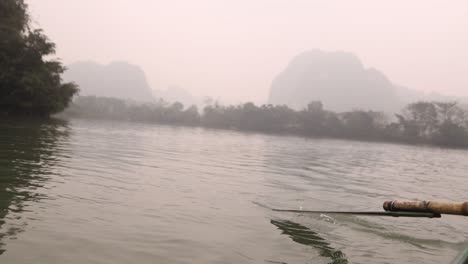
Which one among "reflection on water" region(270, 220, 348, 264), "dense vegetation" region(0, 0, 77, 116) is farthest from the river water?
"dense vegetation" region(0, 0, 77, 116)

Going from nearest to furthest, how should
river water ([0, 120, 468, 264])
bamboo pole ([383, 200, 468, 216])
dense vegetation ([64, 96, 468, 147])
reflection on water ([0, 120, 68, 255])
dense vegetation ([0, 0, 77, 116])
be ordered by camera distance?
bamboo pole ([383, 200, 468, 216])
river water ([0, 120, 468, 264])
reflection on water ([0, 120, 68, 255])
dense vegetation ([0, 0, 77, 116])
dense vegetation ([64, 96, 468, 147])

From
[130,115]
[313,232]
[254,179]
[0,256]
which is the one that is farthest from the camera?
[130,115]

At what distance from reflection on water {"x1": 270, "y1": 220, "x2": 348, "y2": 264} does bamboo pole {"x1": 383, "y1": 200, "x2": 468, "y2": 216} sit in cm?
181

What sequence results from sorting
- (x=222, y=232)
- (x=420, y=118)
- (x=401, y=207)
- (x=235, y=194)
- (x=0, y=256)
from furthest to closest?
(x=420, y=118) < (x=235, y=194) < (x=222, y=232) < (x=0, y=256) < (x=401, y=207)

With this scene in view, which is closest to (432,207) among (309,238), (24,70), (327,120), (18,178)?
(309,238)

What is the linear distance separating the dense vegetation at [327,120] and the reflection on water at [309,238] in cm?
9022

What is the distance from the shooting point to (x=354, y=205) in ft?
34.9

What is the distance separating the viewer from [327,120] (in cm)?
9900

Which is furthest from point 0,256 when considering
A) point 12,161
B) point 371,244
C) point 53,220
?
point 12,161

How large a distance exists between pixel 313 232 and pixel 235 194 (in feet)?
11.4

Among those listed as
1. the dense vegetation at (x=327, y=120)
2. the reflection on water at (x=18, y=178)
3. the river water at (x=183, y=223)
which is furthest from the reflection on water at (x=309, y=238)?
the dense vegetation at (x=327, y=120)

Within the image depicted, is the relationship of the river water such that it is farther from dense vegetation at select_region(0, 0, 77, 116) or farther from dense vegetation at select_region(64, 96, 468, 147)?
dense vegetation at select_region(64, 96, 468, 147)

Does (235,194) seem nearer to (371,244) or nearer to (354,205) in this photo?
(354,205)

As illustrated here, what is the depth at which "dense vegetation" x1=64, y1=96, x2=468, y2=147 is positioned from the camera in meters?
90.9
